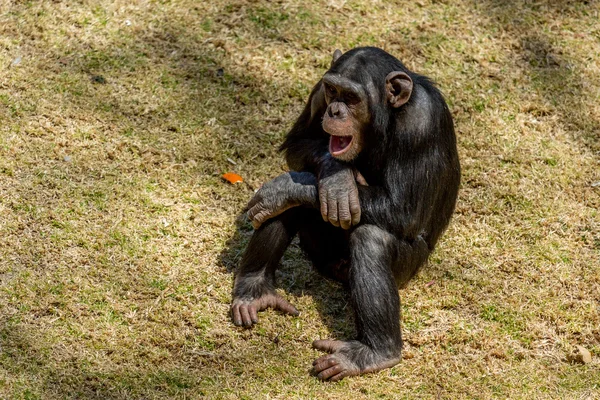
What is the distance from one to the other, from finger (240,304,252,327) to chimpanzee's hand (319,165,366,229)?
38.1 inches

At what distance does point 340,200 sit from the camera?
6.05 meters

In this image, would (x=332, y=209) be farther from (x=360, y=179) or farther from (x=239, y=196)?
(x=239, y=196)

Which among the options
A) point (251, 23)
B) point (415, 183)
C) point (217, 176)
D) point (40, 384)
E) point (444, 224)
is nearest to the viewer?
point (40, 384)

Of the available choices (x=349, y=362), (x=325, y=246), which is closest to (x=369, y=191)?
(x=325, y=246)

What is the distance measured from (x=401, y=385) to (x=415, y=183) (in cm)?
145

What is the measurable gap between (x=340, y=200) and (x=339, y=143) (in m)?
0.45

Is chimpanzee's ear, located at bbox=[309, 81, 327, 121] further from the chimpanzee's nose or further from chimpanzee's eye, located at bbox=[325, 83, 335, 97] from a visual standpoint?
the chimpanzee's nose

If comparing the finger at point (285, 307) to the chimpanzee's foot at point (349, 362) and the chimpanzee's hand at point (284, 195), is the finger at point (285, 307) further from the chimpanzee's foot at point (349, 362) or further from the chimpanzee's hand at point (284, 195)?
the chimpanzee's hand at point (284, 195)

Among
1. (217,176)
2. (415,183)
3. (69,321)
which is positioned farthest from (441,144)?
(69,321)

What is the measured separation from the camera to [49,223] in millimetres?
7094

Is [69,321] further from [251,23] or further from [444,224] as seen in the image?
[251,23]

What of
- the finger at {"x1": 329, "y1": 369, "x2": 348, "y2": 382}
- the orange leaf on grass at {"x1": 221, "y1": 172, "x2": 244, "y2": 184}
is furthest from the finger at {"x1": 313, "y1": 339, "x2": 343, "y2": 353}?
the orange leaf on grass at {"x1": 221, "y1": 172, "x2": 244, "y2": 184}

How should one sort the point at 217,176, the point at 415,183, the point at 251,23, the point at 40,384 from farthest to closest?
1. the point at 251,23
2. the point at 217,176
3. the point at 415,183
4. the point at 40,384

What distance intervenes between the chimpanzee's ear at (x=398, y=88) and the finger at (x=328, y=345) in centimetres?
177
